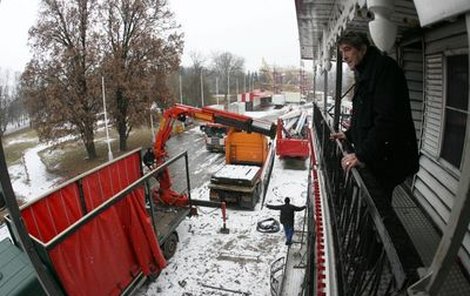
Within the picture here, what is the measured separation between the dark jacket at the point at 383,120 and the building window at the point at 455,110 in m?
2.32

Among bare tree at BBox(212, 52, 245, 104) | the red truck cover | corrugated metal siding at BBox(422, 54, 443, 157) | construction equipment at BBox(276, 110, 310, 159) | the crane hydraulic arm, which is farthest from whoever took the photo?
bare tree at BBox(212, 52, 245, 104)

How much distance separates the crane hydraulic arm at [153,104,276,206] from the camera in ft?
35.9

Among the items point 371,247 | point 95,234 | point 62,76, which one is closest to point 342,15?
point 371,247

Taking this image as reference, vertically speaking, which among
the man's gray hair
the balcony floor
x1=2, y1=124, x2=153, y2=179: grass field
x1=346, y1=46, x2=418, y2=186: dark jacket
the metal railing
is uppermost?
the man's gray hair

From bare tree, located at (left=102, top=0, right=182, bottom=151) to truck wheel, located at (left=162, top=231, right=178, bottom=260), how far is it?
1451 centimetres

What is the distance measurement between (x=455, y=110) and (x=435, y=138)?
74 cm

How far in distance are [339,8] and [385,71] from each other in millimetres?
3491

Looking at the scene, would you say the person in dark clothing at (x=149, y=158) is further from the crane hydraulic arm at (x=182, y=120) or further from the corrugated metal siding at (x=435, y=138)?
the corrugated metal siding at (x=435, y=138)

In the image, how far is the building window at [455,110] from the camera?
14.5ft

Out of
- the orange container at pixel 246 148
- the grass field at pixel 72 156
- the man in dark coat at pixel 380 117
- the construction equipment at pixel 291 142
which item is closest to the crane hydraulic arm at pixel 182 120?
the orange container at pixel 246 148

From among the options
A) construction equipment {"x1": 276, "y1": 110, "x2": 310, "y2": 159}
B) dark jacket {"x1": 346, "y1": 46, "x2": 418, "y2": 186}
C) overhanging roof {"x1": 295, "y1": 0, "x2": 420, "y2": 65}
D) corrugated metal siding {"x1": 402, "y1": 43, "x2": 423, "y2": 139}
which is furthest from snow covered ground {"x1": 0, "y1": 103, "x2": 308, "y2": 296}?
dark jacket {"x1": 346, "y1": 46, "x2": 418, "y2": 186}

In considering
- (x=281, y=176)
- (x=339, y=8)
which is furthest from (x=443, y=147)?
(x=281, y=176)

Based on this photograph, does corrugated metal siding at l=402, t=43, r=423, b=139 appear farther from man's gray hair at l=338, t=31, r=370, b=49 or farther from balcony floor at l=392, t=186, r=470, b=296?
man's gray hair at l=338, t=31, r=370, b=49

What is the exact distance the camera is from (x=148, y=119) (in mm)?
23953
